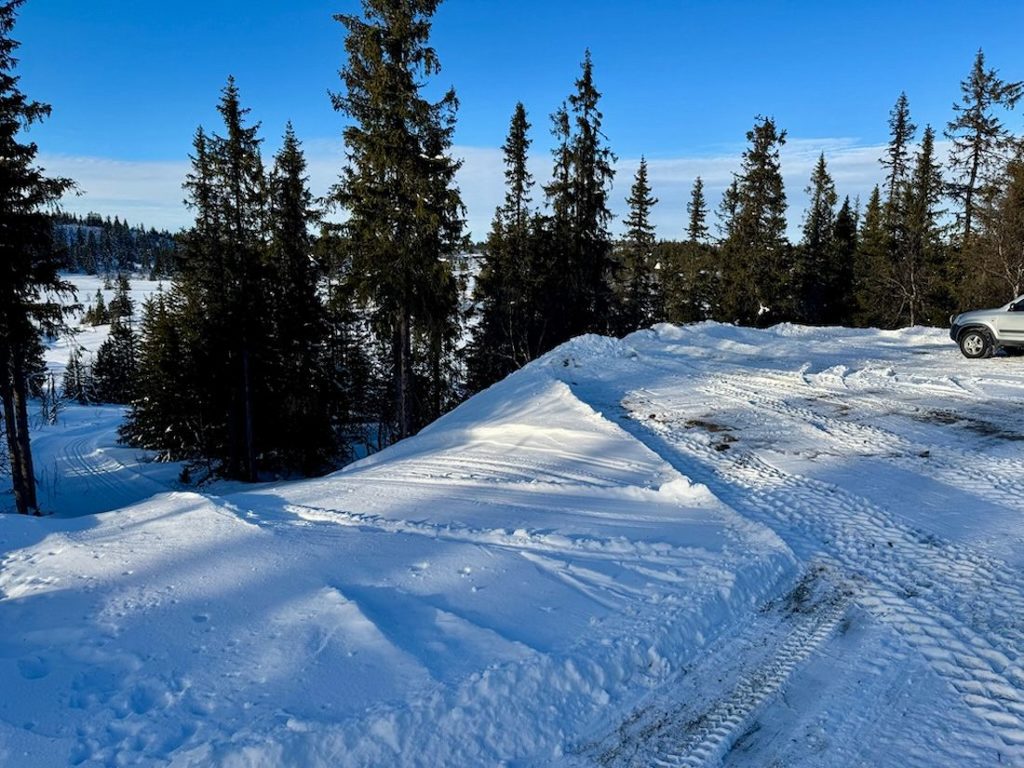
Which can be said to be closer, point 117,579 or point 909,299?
point 117,579

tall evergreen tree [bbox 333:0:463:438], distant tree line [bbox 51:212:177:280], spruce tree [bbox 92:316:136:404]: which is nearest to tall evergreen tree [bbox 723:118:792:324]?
tall evergreen tree [bbox 333:0:463:438]

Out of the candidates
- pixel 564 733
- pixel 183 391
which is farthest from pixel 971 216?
pixel 183 391

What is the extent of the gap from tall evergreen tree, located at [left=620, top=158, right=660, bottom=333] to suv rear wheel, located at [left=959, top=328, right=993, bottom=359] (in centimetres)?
1884

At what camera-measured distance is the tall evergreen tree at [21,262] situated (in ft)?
48.2

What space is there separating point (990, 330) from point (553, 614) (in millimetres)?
15398

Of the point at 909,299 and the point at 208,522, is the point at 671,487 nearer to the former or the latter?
the point at 208,522

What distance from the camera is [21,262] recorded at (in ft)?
49.8

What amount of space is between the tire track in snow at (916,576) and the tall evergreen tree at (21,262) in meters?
17.2

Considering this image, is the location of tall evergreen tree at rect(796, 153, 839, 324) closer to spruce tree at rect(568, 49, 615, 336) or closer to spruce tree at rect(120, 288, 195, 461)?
spruce tree at rect(568, 49, 615, 336)

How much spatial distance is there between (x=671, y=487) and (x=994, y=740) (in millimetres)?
4211

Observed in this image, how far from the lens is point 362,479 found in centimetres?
855

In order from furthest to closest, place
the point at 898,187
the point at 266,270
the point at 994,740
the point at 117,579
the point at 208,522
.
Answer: the point at 898,187, the point at 266,270, the point at 208,522, the point at 117,579, the point at 994,740

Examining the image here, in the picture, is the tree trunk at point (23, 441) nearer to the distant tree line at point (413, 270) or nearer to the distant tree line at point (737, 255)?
the distant tree line at point (413, 270)

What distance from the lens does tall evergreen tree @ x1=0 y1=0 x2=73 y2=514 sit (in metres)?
14.7
